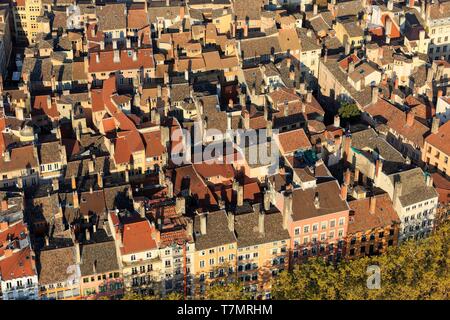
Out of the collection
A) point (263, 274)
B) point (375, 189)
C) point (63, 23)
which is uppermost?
point (63, 23)

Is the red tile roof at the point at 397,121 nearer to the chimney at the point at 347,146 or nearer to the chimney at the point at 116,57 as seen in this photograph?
the chimney at the point at 347,146

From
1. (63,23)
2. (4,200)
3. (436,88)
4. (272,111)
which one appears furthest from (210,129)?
(63,23)

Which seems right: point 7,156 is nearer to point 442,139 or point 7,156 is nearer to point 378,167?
point 378,167

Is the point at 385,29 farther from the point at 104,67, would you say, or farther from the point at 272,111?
the point at 104,67

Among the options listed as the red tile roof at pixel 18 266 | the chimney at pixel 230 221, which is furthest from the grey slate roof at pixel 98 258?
the chimney at pixel 230 221

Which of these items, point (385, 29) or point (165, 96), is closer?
point (165, 96)

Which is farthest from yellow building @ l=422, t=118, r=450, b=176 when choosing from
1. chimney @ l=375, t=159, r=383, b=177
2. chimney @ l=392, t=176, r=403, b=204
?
chimney @ l=392, t=176, r=403, b=204

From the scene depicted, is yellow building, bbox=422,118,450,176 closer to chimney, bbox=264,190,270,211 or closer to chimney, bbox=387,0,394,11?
chimney, bbox=264,190,270,211
